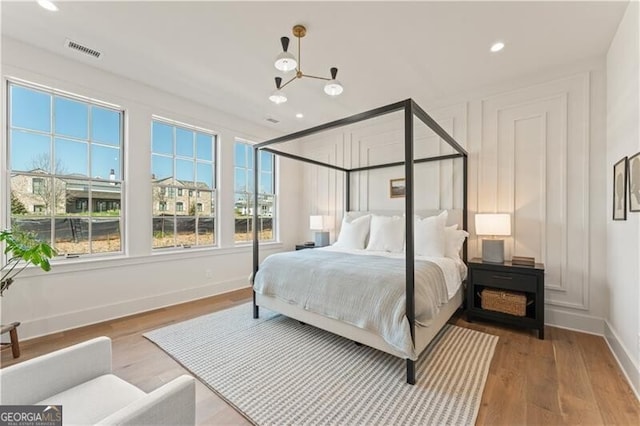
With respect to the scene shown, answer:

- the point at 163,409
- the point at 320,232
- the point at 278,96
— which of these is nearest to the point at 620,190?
the point at 278,96

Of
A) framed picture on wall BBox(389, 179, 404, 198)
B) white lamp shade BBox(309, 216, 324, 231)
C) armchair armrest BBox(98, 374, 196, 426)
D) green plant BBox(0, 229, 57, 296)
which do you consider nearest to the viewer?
armchair armrest BBox(98, 374, 196, 426)

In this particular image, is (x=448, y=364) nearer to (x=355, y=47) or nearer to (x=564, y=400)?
(x=564, y=400)

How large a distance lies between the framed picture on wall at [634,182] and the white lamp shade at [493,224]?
992 mm

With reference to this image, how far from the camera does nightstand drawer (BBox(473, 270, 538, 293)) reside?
2.73m

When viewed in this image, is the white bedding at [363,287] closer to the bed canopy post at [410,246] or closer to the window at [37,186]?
the bed canopy post at [410,246]

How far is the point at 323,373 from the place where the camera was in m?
2.12

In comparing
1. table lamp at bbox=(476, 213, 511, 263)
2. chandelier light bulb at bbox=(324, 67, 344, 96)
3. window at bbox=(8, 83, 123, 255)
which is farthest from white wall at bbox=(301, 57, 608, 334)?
window at bbox=(8, 83, 123, 255)

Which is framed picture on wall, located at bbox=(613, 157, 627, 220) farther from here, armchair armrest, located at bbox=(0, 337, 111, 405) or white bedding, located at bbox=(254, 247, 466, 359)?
armchair armrest, located at bbox=(0, 337, 111, 405)

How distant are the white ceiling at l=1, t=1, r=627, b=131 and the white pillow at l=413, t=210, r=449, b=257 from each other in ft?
5.67

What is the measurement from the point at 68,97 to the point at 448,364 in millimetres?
4658

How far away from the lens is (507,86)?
10.8 feet

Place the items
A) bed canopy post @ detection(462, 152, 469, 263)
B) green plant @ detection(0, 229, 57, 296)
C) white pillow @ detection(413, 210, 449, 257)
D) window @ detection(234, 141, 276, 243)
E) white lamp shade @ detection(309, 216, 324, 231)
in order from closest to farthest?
1. green plant @ detection(0, 229, 57, 296)
2. white pillow @ detection(413, 210, 449, 257)
3. bed canopy post @ detection(462, 152, 469, 263)
4. window @ detection(234, 141, 276, 243)
5. white lamp shade @ detection(309, 216, 324, 231)

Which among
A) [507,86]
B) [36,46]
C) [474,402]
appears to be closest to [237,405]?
[474,402]

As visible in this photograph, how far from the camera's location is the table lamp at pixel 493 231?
9.88 ft
